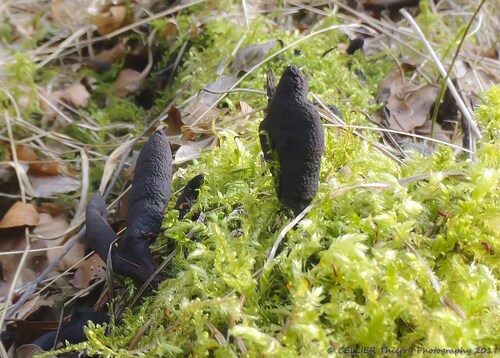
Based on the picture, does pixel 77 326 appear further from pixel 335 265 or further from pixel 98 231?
pixel 335 265

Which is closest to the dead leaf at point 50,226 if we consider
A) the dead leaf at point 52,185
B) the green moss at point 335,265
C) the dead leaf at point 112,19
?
the dead leaf at point 52,185

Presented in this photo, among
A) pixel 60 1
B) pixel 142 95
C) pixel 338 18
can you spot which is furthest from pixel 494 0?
pixel 60 1

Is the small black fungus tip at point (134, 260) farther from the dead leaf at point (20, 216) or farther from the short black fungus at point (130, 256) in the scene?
the dead leaf at point (20, 216)

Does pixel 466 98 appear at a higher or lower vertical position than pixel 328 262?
lower

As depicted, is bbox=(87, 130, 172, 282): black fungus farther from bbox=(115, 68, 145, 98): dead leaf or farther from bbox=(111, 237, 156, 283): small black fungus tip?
bbox=(115, 68, 145, 98): dead leaf

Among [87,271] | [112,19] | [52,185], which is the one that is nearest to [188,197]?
[87,271]

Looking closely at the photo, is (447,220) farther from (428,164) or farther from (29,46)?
(29,46)
